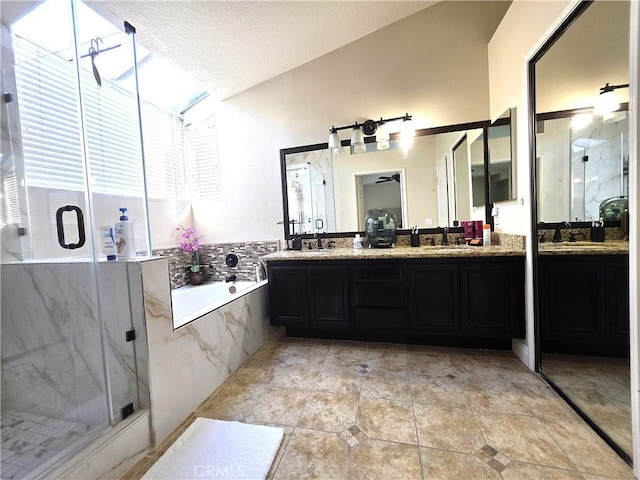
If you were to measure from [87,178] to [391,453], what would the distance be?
2526 millimetres

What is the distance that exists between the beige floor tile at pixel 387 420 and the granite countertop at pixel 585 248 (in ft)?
4.39

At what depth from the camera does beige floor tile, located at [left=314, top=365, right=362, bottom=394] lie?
179 centimetres

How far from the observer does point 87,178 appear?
1.84 metres

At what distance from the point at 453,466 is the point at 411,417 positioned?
32 centimetres

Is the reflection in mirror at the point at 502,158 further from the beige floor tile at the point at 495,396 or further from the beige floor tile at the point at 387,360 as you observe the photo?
the beige floor tile at the point at 387,360

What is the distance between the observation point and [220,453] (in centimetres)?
128

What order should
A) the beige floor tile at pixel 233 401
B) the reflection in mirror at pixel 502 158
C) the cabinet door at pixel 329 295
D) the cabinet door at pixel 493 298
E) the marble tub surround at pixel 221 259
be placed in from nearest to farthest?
1. the beige floor tile at pixel 233 401
2. the cabinet door at pixel 493 298
3. the reflection in mirror at pixel 502 158
4. the cabinet door at pixel 329 295
5. the marble tub surround at pixel 221 259

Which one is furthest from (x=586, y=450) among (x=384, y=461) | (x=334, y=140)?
(x=334, y=140)

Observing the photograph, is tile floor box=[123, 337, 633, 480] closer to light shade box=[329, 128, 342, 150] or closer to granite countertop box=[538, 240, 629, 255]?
granite countertop box=[538, 240, 629, 255]

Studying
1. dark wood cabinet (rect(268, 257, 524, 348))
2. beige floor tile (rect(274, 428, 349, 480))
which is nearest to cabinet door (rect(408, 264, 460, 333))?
dark wood cabinet (rect(268, 257, 524, 348))

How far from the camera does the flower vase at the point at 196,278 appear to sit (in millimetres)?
3096

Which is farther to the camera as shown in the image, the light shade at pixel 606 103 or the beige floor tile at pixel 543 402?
the beige floor tile at pixel 543 402

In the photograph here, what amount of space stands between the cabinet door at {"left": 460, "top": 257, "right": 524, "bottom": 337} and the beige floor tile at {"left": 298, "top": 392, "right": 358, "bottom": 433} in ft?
3.71

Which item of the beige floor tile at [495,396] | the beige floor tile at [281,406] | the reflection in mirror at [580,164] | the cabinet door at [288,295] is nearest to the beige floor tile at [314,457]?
the beige floor tile at [281,406]
